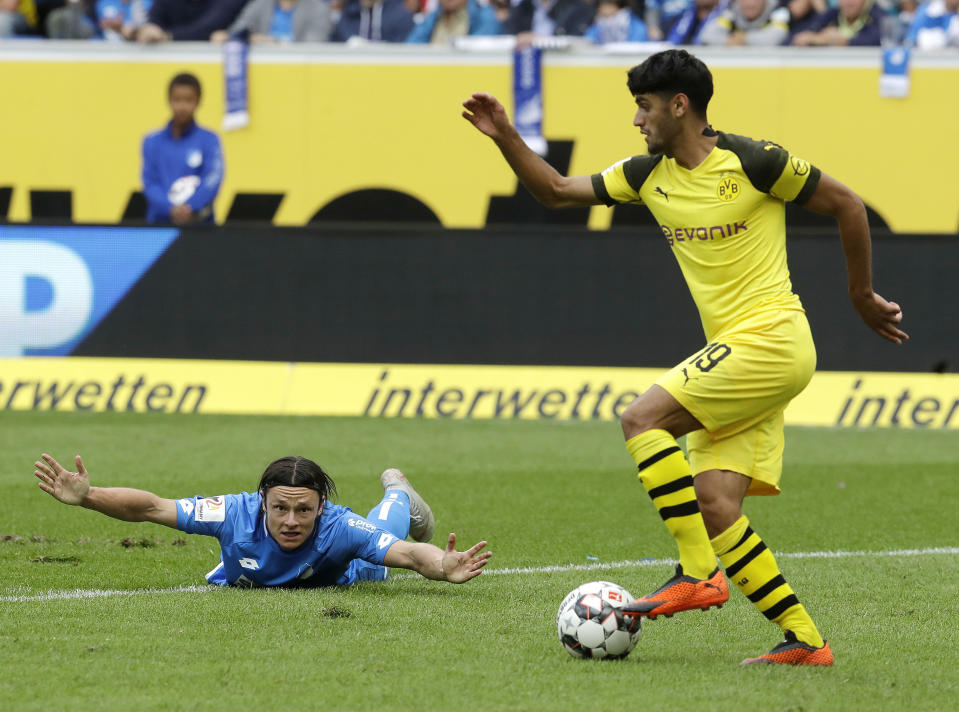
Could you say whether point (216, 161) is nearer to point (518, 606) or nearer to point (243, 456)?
point (243, 456)

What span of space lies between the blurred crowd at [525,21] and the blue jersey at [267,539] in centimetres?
1027

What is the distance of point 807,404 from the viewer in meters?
14.2

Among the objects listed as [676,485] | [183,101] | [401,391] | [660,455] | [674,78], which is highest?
[674,78]

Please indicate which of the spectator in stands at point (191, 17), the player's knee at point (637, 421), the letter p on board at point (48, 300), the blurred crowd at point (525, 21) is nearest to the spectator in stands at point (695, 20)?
the blurred crowd at point (525, 21)

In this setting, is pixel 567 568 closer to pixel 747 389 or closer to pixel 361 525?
pixel 361 525

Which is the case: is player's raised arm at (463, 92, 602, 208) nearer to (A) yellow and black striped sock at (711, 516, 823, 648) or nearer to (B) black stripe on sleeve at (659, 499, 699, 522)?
(B) black stripe on sleeve at (659, 499, 699, 522)

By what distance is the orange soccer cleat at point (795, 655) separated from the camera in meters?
5.50

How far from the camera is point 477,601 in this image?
22.1 feet

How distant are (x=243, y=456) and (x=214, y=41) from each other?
270 inches

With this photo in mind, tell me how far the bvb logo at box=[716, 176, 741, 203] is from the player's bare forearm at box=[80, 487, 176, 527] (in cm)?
272

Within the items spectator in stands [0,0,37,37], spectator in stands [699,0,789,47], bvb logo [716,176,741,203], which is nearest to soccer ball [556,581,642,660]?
bvb logo [716,176,741,203]

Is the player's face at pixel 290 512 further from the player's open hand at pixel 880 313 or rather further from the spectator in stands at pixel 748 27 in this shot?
the spectator in stands at pixel 748 27

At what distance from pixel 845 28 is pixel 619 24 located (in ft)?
8.08

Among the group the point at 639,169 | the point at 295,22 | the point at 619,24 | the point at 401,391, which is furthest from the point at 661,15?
the point at 639,169
